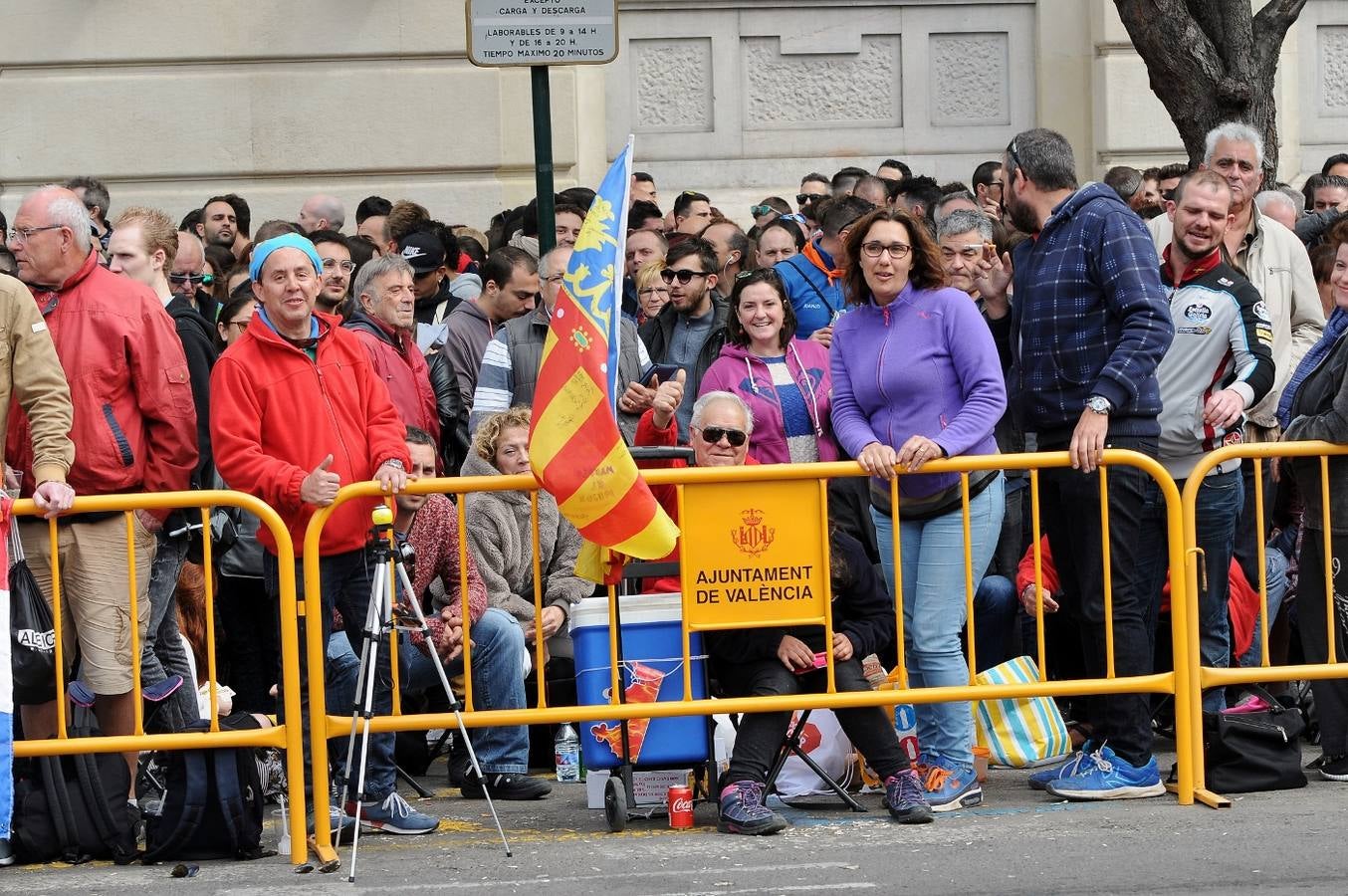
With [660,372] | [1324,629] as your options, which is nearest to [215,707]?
[660,372]

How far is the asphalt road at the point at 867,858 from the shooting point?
21.6 ft

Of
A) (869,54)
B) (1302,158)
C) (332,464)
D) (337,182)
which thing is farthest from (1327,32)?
(332,464)

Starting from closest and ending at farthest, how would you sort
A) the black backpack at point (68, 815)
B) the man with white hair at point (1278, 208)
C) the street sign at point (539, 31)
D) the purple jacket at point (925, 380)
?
the black backpack at point (68, 815)
the purple jacket at point (925, 380)
the street sign at point (539, 31)
the man with white hair at point (1278, 208)

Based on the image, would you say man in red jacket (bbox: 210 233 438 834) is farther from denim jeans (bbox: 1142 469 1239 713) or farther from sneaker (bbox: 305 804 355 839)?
denim jeans (bbox: 1142 469 1239 713)

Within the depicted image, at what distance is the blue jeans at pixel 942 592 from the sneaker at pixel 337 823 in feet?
6.87

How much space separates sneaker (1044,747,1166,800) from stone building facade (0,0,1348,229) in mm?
8196

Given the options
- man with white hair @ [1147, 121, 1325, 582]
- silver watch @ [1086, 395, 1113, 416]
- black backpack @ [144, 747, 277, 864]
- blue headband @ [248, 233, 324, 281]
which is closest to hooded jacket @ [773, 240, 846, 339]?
man with white hair @ [1147, 121, 1325, 582]

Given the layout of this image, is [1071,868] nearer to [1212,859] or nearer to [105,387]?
[1212,859]

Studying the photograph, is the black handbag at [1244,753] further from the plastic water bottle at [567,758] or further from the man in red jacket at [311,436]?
the man in red jacket at [311,436]

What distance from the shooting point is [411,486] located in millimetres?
7273

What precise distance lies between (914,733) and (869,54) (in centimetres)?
919

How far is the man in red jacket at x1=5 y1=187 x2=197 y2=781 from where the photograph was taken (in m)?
7.49

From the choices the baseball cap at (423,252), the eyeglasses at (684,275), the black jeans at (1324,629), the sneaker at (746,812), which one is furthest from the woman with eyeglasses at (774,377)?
the baseball cap at (423,252)

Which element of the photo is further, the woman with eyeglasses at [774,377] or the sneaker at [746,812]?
the woman with eyeglasses at [774,377]
